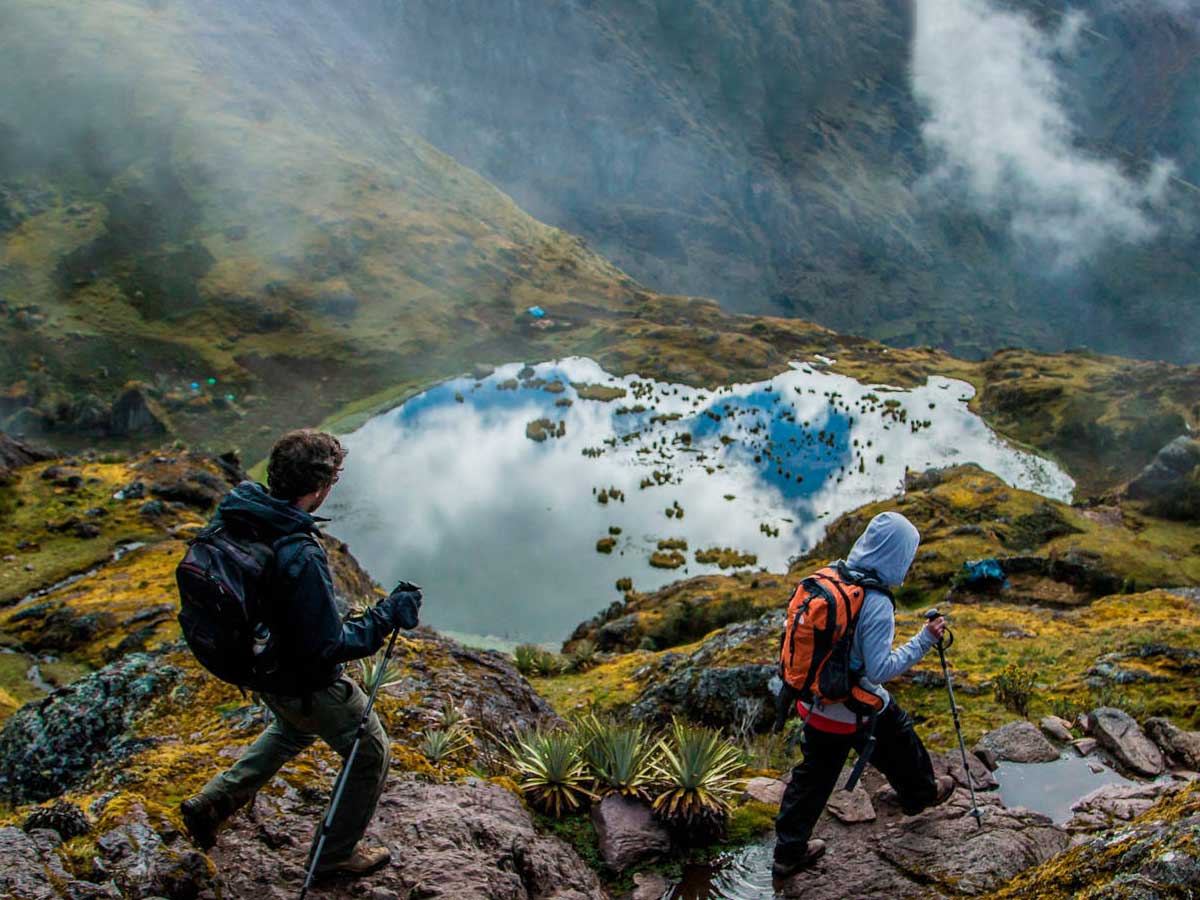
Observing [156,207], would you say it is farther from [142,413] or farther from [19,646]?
[19,646]

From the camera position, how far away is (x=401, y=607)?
17.6 ft

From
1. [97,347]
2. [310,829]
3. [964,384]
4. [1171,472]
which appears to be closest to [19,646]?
[310,829]

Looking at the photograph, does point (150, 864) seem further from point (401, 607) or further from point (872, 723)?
point (872, 723)

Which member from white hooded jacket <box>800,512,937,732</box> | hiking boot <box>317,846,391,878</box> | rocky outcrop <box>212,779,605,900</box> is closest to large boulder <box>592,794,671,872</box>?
rocky outcrop <box>212,779,605,900</box>

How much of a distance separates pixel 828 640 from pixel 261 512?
15.4 feet

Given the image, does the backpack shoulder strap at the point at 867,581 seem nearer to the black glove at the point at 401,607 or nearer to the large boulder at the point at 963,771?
the large boulder at the point at 963,771

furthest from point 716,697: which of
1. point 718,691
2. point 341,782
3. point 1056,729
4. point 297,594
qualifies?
point 297,594

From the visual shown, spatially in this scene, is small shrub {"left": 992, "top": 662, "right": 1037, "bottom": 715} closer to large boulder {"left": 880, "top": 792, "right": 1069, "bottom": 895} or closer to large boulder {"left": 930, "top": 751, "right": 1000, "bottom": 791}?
large boulder {"left": 930, "top": 751, "right": 1000, "bottom": 791}

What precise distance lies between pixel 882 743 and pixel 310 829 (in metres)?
5.59

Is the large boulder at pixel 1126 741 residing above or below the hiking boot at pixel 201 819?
above

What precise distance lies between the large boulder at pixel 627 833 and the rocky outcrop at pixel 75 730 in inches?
228

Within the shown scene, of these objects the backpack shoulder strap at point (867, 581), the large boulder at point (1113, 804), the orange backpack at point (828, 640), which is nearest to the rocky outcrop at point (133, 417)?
the orange backpack at point (828, 640)

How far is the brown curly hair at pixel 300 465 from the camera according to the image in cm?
501

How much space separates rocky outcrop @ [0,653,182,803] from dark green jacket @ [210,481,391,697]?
557 centimetres
